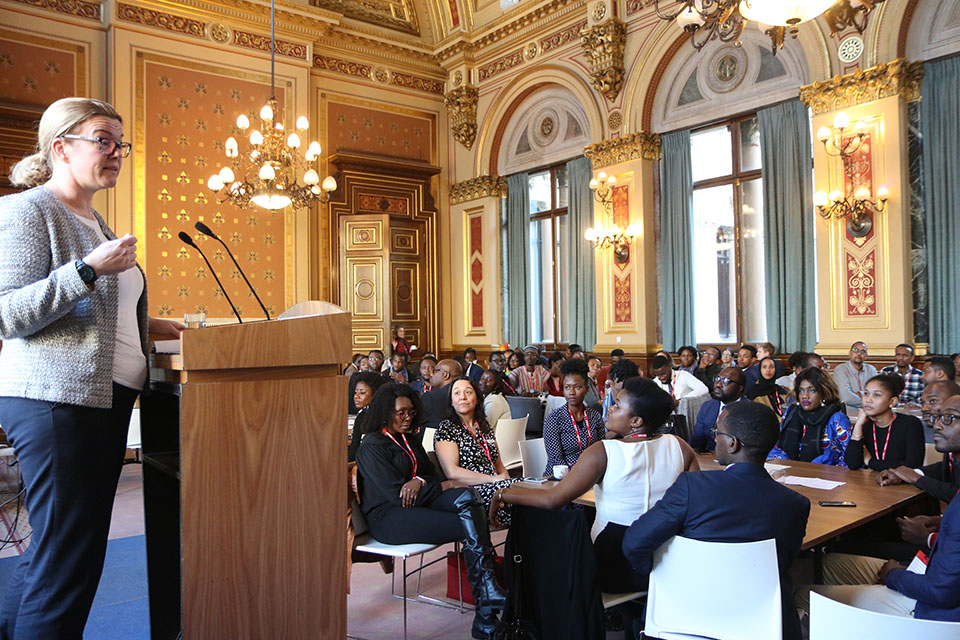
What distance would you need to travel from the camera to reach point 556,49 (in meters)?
11.1

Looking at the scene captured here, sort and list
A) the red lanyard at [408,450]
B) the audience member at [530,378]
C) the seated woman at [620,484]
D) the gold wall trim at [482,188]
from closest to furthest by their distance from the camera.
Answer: the seated woman at [620,484]
the red lanyard at [408,450]
the audience member at [530,378]
the gold wall trim at [482,188]

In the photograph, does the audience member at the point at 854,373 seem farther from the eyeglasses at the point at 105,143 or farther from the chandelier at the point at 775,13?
the eyeglasses at the point at 105,143

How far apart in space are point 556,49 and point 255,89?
4.49m

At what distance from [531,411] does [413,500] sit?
11.8ft

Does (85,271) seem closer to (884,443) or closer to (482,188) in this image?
(884,443)

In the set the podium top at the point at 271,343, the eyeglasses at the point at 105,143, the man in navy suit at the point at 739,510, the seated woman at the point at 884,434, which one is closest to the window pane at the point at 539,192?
the seated woman at the point at 884,434

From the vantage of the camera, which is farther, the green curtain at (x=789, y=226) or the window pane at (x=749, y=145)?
the window pane at (x=749, y=145)

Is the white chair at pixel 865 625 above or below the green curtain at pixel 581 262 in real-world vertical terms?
below

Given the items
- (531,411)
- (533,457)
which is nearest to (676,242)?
(531,411)

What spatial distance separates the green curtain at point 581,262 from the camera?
10.8 meters

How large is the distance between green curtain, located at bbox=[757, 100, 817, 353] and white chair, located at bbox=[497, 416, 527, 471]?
4791mm

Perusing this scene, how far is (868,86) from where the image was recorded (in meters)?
7.63

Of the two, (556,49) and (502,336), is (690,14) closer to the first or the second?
(556,49)

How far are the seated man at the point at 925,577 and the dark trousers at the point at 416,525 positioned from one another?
1.40m
